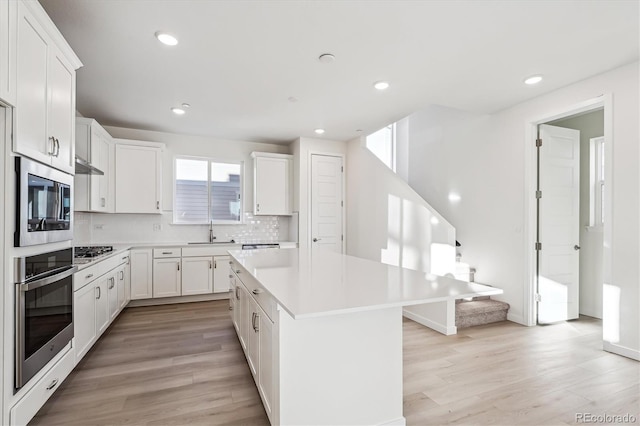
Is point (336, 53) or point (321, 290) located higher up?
point (336, 53)

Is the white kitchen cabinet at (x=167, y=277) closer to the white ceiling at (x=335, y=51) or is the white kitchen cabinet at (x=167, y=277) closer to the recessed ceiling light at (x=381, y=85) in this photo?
the white ceiling at (x=335, y=51)

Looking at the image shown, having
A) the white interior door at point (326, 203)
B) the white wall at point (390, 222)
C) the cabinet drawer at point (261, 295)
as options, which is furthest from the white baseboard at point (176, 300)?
the cabinet drawer at point (261, 295)

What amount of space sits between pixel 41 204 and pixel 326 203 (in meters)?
3.97

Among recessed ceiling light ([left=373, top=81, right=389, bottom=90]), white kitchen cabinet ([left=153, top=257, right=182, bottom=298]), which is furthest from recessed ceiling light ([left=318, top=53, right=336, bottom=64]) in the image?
white kitchen cabinet ([left=153, top=257, right=182, bottom=298])

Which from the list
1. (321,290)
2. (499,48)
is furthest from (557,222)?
(321,290)

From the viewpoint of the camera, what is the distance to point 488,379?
2.38 metres

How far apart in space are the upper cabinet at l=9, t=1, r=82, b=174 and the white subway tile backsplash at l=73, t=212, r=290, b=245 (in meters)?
2.45

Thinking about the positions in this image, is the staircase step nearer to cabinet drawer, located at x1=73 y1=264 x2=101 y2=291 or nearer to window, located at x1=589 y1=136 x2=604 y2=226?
window, located at x1=589 y1=136 x2=604 y2=226

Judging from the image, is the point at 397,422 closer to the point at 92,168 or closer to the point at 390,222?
the point at 390,222

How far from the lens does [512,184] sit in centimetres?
378

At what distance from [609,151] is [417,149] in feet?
9.05

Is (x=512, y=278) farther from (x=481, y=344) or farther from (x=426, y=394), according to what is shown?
(x=426, y=394)

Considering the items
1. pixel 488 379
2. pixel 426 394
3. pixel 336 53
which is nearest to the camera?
pixel 426 394

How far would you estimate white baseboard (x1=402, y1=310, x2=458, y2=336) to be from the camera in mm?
3344
